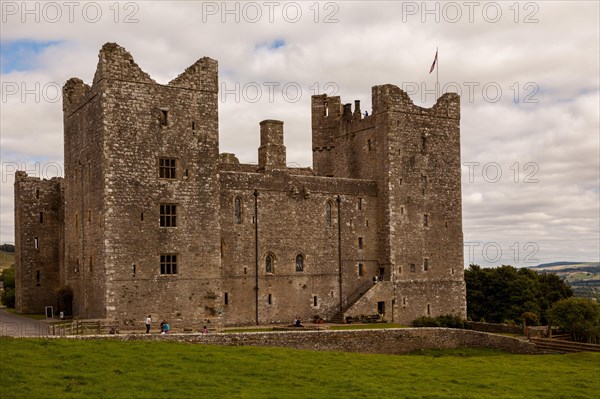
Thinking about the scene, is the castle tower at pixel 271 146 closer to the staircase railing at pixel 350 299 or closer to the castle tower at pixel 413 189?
the castle tower at pixel 413 189

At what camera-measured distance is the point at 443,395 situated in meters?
29.6

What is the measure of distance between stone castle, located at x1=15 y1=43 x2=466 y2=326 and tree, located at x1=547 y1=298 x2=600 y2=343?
1076 cm

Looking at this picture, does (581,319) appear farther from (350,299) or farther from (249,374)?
(249,374)

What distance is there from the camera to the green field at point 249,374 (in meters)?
26.0

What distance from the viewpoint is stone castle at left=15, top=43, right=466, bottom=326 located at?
4416 cm

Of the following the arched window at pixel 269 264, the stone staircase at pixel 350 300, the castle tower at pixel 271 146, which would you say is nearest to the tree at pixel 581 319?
the stone staircase at pixel 350 300

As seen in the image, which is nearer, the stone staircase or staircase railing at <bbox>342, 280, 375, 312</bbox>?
the stone staircase

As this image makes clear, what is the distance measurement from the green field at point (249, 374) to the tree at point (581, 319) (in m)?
7.98

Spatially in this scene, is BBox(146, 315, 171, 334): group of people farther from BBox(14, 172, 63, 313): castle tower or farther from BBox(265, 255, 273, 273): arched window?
BBox(14, 172, 63, 313): castle tower

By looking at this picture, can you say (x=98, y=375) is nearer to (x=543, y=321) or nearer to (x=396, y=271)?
(x=396, y=271)

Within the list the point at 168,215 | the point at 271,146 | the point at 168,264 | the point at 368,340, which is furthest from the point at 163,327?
the point at 271,146

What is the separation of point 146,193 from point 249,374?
56.5ft

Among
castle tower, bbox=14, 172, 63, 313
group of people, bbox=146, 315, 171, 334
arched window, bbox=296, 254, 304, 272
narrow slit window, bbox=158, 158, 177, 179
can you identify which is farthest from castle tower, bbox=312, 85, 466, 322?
castle tower, bbox=14, 172, 63, 313

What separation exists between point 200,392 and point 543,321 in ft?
156
